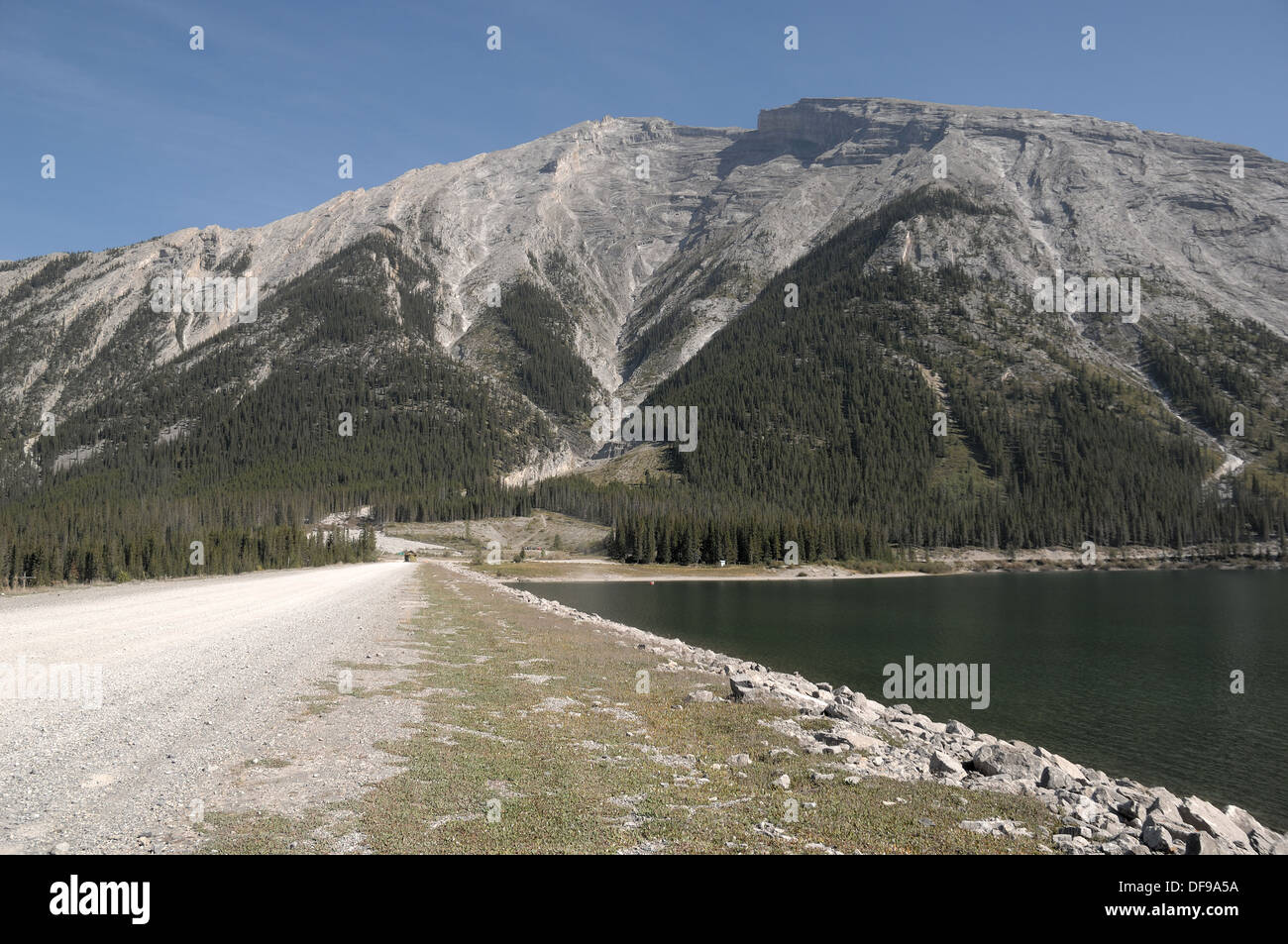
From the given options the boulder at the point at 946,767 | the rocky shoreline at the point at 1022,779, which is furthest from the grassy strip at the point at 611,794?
the boulder at the point at 946,767

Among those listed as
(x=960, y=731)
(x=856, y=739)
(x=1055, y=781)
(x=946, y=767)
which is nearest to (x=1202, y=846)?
(x=1055, y=781)

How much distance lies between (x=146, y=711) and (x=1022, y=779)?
19870 mm

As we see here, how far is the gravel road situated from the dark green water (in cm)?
2385

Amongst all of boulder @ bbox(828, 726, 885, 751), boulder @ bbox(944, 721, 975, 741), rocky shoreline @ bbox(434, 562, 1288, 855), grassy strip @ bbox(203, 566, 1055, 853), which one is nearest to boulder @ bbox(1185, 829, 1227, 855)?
rocky shoreline @ bbox(434, 562, 1288, 855)

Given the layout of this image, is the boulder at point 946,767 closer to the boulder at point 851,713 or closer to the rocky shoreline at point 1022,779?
the rocky shoreline at point 1022,779

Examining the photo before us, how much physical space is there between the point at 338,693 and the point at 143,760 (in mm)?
7190

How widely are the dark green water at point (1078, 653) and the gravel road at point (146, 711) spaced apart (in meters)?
23.8

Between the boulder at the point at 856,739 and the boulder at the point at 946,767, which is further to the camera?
the boulder at the point at 856,739

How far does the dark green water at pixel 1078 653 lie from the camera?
931 inches

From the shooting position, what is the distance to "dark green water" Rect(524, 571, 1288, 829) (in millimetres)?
23659

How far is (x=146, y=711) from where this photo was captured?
1551 centimetres

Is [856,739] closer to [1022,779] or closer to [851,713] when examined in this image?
[851,713]

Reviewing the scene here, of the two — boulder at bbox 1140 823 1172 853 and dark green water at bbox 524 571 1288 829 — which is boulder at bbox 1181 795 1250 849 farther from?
dark green water at bbox 524 571 1288 829
